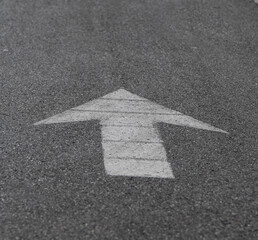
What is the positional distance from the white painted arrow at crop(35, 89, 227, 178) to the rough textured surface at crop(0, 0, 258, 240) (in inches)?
3.2

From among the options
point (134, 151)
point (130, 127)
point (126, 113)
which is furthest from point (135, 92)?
point (134, 151)

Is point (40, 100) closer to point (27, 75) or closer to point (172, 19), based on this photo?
point (27, 75)

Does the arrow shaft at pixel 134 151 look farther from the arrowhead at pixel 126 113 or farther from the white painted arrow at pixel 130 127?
the arrowhead at pixel 126 113

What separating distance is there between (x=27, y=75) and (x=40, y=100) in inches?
24.3

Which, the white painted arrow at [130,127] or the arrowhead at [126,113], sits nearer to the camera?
the white painted arrow at [130,127]

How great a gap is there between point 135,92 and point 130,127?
29.4 inches

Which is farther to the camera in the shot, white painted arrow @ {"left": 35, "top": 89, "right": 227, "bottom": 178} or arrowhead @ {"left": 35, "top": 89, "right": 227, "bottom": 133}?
arrowhead @ {"left": 35, "top": 89, "right": 227, "bottom": 133}

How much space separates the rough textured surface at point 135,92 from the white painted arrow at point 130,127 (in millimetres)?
80

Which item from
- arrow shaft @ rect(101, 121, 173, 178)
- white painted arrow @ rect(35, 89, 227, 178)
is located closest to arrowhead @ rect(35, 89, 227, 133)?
white painted arrow @ rect(35, 89, 227, 178)

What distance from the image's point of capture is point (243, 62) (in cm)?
627

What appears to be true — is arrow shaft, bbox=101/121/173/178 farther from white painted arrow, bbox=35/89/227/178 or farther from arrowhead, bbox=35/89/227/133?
arrowhead, bbox=35/89/227/133

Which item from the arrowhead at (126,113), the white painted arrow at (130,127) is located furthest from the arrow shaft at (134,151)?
the arrowhead at (126,113)

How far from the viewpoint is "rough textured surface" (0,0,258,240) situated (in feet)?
11.5

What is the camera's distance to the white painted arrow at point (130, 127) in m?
4.11
